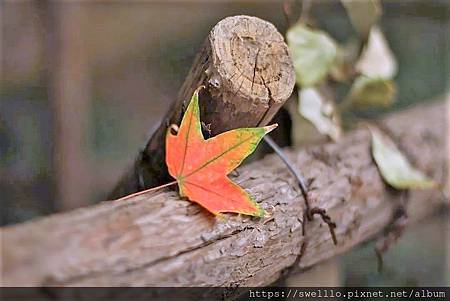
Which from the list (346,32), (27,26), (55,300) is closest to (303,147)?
A: (55,300)

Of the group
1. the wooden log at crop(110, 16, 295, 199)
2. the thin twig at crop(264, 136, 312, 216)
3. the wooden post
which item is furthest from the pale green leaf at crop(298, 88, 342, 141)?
the wooden post

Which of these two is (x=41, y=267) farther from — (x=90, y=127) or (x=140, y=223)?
(x=90, y=127)

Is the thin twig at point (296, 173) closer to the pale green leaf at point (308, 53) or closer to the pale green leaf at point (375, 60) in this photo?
the pale green leaf at point (308, 53)

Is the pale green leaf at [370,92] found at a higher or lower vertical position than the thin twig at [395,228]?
higher

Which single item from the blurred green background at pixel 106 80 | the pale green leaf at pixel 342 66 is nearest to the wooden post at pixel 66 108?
the blurred green background at pixel 106 80

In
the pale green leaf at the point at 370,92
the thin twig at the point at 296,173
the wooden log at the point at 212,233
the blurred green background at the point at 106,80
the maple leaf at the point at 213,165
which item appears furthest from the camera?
the blurred green background at the point at 106,80

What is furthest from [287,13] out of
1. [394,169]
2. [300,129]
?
[394,169]

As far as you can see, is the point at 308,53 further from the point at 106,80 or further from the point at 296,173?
the point at 106,80

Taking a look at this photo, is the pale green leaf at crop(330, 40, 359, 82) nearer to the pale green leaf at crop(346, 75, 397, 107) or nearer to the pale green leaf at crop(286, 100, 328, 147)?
the pale green leaf at crop(346, 75, 397, 107)
